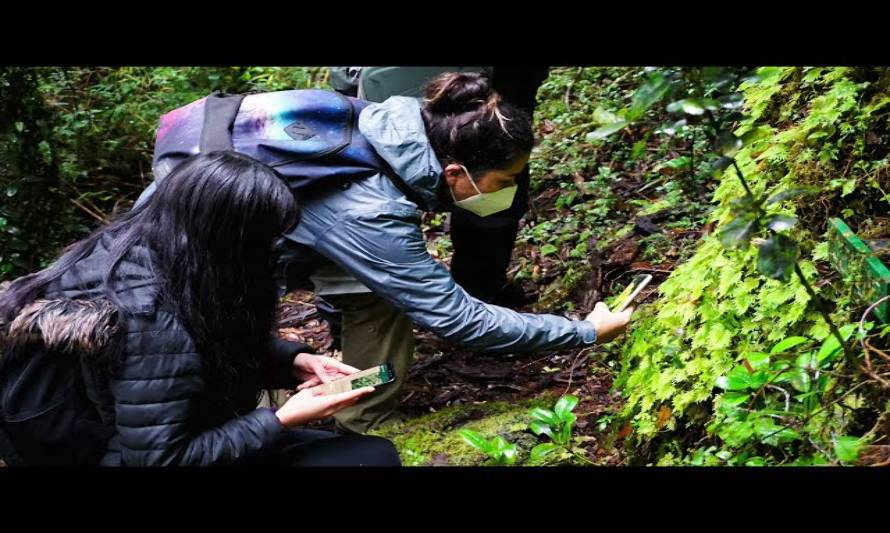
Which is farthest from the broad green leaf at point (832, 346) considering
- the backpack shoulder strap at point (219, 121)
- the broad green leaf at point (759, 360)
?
the backpack shoulder strap at point (219, 121)

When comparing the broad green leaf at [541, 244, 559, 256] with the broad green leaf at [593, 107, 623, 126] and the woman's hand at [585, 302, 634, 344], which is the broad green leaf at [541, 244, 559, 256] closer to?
the woman's hand at [585, 302, 634, 344]

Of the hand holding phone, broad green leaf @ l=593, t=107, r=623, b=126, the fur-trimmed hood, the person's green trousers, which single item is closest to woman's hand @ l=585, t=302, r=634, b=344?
the hand holding phone

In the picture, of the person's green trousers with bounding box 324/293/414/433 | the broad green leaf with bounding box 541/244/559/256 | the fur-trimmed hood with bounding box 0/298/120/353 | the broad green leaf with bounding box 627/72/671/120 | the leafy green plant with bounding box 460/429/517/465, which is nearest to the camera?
the broad green leaf with bounding box 627/72/671/120

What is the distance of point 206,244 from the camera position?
2570mm

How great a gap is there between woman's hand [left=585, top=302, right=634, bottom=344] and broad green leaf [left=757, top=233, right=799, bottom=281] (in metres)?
1.60

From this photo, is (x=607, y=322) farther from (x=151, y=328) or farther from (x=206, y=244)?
(x=151, y=328)

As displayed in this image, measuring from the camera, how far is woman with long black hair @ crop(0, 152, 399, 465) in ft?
8.14

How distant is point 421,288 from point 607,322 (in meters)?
0.90

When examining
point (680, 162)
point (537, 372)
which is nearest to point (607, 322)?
point (537, 372)

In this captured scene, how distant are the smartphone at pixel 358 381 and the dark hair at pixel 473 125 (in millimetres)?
1052

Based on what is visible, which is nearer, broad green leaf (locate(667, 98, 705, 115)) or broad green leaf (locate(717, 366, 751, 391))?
broad green leaf (locate(667, 98, 705, 115))
